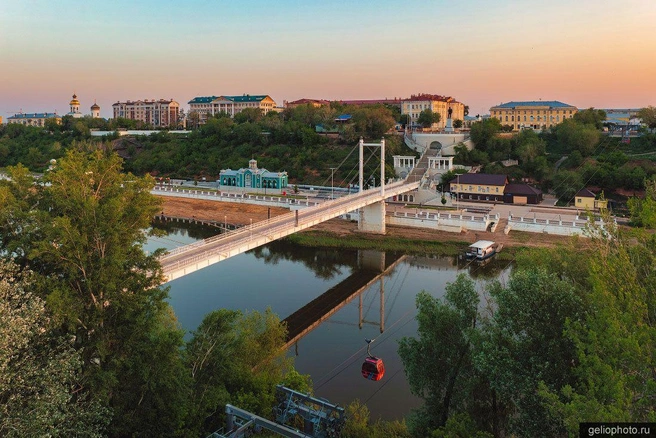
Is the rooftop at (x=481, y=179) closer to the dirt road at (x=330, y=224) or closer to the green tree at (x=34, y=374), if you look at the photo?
the dirt road at (x=330, y=224)

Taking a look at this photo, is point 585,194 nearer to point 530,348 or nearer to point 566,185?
point 566,185

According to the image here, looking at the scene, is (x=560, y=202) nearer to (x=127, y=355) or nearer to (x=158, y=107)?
(x=127, y=355)

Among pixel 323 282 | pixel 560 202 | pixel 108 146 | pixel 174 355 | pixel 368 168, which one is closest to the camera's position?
pixel 174 355

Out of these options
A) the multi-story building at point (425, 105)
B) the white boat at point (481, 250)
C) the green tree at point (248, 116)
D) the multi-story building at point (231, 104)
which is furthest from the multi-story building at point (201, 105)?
the white boat at point (481, 250)

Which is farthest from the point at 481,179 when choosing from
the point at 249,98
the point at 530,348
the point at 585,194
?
the point at 249,98

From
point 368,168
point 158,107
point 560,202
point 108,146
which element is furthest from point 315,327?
point 158,107

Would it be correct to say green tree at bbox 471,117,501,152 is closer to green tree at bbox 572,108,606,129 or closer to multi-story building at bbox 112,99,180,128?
green tree at bbox 572,108,606,129
